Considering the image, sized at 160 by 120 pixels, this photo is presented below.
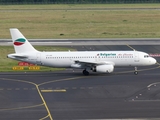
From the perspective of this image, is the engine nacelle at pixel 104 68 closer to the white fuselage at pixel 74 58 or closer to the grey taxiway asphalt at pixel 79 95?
the grey taxiway asphalt at pixel 79 95

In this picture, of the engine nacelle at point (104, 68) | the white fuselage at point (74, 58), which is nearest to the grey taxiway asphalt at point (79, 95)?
the engine nacelle at point (104, 68)

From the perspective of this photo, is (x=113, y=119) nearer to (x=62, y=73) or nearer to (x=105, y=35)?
→ (x=62, y=73)

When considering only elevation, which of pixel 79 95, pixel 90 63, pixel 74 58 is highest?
pixel 74 58

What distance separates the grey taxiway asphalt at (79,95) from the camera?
151 ft

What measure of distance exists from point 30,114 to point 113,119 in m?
8.50

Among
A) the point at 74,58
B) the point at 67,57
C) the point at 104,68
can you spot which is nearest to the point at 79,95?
the point at 104,68

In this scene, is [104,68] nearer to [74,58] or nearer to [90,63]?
[90,63]

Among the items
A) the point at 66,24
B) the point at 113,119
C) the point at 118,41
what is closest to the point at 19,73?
the point at 113,119

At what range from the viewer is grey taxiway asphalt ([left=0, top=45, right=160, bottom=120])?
46156mm

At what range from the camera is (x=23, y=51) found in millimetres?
68688

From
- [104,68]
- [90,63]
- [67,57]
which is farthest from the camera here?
[67,57]

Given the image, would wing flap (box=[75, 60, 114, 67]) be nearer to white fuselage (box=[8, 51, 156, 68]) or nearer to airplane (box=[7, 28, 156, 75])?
airplane (box=[7, 28, 156, 75])

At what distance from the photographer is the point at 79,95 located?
180 feet

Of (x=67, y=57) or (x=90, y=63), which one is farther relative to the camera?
(x=67, y=57)
